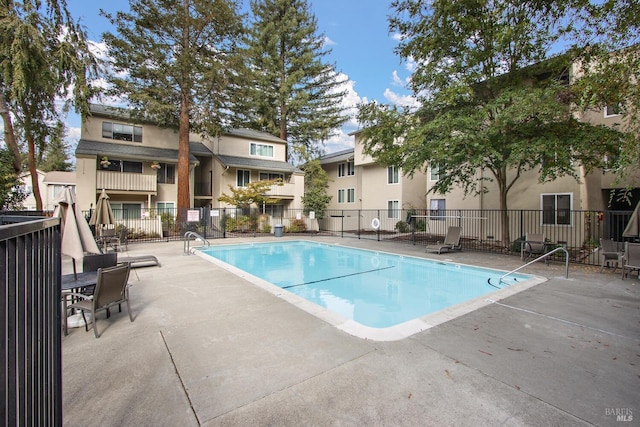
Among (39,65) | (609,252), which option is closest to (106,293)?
(609,252)

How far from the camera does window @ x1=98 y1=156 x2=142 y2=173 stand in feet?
59.1

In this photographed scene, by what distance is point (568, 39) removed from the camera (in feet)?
32.9

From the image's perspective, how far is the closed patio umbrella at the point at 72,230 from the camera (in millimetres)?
4102

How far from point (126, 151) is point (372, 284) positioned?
17.4 m

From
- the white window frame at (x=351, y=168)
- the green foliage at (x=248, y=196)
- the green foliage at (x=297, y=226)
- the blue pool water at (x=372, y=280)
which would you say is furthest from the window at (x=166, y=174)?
the white window frame at (x=351, y=168)

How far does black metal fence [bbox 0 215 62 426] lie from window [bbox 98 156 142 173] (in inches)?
766

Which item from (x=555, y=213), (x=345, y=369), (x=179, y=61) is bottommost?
(x=345, y=369)

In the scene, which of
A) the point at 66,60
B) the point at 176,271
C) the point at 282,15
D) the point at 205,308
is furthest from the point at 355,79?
the point at 205,308

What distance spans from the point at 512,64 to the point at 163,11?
60.2 feet

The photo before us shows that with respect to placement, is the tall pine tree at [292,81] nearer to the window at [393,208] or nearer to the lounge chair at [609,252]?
the window at [393,208]

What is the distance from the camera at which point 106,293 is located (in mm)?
4363

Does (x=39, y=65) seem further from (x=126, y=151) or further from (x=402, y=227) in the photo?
(x=402, y=227)

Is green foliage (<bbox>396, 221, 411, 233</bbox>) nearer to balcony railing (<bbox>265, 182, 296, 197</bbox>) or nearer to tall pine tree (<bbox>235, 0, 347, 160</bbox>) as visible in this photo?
balcony railing (<bbox>265, 182, 296, 197</bbox>)

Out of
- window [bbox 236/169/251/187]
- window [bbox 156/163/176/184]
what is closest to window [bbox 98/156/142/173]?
window [bbox 156/163/176/184]
